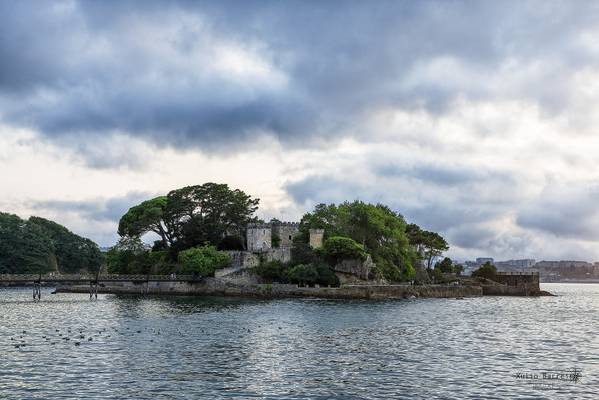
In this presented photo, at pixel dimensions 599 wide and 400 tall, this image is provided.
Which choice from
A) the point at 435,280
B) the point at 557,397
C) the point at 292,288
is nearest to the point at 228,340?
the point at 557,397

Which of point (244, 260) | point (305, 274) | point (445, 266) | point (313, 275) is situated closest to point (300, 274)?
point (305, 274)

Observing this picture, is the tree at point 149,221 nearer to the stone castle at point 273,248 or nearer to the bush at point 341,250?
the stone castle at point 273,248

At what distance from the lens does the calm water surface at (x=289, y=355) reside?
26.8m

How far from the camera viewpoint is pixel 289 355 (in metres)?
36.3

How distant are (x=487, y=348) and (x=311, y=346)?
11172 mm

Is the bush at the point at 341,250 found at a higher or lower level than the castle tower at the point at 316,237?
lower

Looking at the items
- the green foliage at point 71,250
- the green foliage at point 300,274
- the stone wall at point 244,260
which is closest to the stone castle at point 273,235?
the stone wall at point 244,260

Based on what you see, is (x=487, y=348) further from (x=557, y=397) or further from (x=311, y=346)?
(x=557, y=397)

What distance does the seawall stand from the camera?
92.6m

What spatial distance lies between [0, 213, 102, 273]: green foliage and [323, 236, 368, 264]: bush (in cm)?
7904

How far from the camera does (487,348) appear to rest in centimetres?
3994

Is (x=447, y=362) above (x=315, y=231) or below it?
below

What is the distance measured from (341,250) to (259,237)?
62.1 feet

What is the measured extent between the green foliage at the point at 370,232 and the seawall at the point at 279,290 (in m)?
9.92
